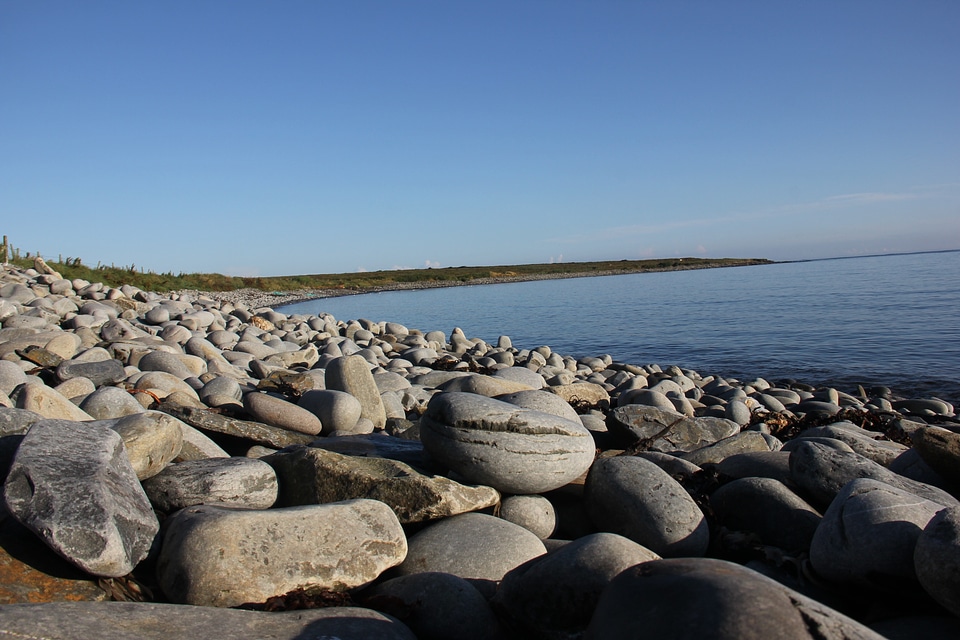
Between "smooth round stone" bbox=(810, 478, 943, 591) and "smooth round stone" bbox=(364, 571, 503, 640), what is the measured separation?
177 cm

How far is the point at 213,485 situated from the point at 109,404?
8.18 ft

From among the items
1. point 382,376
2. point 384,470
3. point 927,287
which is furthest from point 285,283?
point 384,470

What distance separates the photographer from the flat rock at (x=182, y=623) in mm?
2418

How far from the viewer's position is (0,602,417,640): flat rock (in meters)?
2.42

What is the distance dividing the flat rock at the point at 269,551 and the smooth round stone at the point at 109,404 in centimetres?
268

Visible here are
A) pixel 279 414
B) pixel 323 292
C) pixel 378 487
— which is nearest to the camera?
pixel 378 487

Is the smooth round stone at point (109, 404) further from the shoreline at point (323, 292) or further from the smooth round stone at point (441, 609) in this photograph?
the shoreline at point (323, 292)

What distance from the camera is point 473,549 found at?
3740mm

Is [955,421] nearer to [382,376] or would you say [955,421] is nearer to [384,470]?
[382,376]

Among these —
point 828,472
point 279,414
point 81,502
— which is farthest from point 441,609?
point 279,414

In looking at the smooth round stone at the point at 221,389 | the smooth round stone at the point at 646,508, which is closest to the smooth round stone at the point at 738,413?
the smooth round stone at the point at 646,508

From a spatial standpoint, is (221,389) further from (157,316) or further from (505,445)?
(157,316)

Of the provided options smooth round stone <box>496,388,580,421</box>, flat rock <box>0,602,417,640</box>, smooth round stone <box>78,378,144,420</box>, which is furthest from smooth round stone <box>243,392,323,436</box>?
flat rock <box>0,602,417,640</box>

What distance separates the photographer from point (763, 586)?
2.26 m
